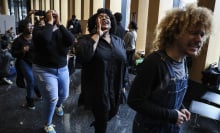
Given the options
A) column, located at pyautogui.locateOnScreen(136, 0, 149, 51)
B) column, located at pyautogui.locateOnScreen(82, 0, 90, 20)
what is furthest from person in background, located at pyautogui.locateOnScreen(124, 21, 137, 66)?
column, located at pyautogui.locateOnScreen(82, 0, 90, 20)

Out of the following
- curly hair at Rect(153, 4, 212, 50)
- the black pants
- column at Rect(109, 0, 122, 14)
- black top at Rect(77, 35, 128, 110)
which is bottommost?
the black pants

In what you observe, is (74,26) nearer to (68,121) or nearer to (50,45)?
(68,121)

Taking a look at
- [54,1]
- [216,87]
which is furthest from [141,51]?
[54,1]

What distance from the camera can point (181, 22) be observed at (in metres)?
1.17

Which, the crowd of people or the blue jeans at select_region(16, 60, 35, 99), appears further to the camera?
the blue jeans at select_region(16, 60, 35, 99)

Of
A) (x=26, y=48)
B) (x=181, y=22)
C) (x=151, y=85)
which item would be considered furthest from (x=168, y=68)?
(x=26, y=48)

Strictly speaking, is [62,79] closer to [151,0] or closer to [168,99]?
[168,99]

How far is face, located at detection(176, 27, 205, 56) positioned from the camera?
1.15m

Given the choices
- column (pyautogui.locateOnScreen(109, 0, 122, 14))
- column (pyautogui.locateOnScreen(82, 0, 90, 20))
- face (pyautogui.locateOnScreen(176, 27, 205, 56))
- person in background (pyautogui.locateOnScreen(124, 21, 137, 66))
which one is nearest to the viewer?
face (pyautogui.locateOnScreen(176, 27, 205, 56))

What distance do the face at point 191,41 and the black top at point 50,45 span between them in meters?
1.60

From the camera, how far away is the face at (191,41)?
1.15 metres

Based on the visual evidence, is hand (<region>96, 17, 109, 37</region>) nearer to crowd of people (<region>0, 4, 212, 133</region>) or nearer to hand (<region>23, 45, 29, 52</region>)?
crowd of people (<region>0, 4, 212, 133</region>)

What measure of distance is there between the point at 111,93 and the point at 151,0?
145 inches

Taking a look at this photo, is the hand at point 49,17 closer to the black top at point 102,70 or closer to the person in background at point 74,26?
the black top at point 102,70
